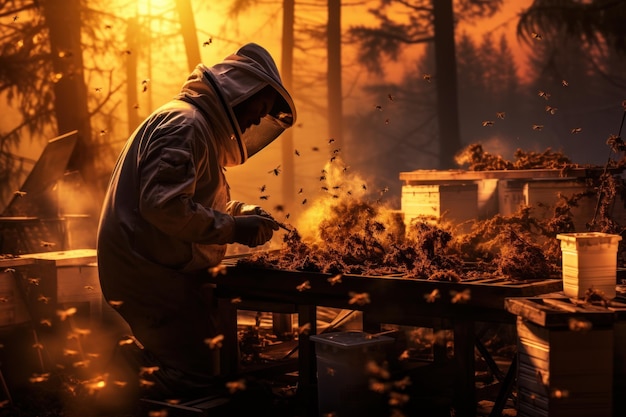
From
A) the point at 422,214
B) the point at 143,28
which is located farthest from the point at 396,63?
the point at 422,214

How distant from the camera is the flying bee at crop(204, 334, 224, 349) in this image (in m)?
4.65

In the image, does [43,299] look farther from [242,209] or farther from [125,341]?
[242,209]

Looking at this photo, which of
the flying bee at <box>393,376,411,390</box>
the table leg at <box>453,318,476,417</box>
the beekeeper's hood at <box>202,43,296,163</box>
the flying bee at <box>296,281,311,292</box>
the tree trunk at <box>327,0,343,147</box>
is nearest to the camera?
the table leg at <box>453,318,476,417</box>

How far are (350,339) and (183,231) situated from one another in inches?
45.1

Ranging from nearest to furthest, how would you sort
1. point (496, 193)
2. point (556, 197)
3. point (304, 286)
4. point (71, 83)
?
point (304, 286), point (556, 197), point (496, 193), point (71, 83)

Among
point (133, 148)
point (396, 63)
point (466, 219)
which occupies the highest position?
point (396, 63)

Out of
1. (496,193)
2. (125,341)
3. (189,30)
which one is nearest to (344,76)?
(189,30)

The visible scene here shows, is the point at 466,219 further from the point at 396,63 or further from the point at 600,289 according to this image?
the point at 396,63

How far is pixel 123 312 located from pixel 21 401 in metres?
1.44

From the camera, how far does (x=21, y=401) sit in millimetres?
5602

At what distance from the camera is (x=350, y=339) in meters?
4.50

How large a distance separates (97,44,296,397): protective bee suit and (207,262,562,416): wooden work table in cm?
22

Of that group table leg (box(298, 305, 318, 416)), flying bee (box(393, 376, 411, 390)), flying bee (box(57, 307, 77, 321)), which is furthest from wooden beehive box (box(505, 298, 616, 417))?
flying bee (box(57, 307, 77, 321))

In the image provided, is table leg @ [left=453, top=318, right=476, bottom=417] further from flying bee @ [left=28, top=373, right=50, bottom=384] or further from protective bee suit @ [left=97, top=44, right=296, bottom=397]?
flying bee @ [left=28, top=373, right=50, bottom=384]
